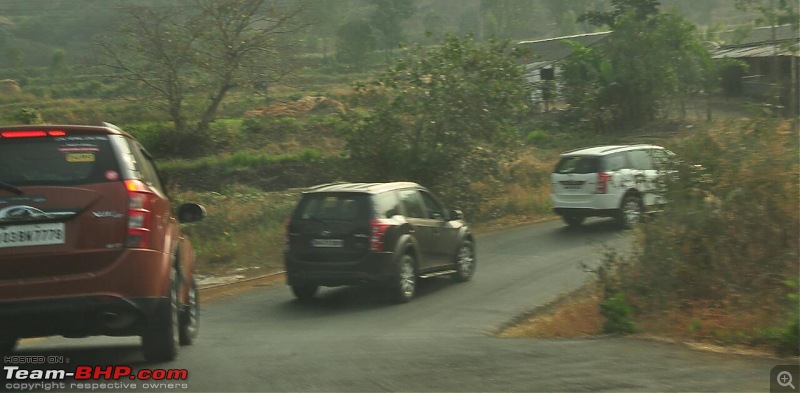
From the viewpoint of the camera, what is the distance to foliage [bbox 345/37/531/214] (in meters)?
25.4

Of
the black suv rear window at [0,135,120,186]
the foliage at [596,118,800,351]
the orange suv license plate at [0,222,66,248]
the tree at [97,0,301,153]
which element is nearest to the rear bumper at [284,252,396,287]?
the foliage at [596,118,800,351]

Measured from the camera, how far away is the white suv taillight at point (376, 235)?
45.4ft

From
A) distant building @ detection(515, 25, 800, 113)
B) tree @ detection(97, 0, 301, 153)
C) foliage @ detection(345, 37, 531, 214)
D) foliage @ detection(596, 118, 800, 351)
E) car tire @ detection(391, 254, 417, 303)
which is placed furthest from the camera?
distant building @ detection(515, 25, 800, 113)

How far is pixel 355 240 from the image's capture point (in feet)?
45.5

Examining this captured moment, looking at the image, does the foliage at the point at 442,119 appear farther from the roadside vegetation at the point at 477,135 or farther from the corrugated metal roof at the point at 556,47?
the corrugated metal roof at the point at 556,47

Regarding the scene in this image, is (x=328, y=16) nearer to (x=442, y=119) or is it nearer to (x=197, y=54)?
(x=197, y=54)

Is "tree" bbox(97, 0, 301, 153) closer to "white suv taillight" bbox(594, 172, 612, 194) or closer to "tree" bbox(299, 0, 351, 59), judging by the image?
"white suv taillight" bbox(594, 172, 612, 194)

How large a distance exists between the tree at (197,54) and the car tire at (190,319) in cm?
3027

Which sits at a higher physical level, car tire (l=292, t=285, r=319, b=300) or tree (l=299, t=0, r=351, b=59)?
tree (l=299, t=0, r=351, b=59)

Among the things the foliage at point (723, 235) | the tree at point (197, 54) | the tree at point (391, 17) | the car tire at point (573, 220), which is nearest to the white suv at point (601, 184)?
the car tire at point (573, 220)

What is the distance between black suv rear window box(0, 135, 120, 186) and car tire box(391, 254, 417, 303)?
24.4ft

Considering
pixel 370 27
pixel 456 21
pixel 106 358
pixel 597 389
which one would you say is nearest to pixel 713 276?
pixel 597 389

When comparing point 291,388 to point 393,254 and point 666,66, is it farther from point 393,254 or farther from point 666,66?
point 666,66

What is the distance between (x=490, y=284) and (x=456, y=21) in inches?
4657
